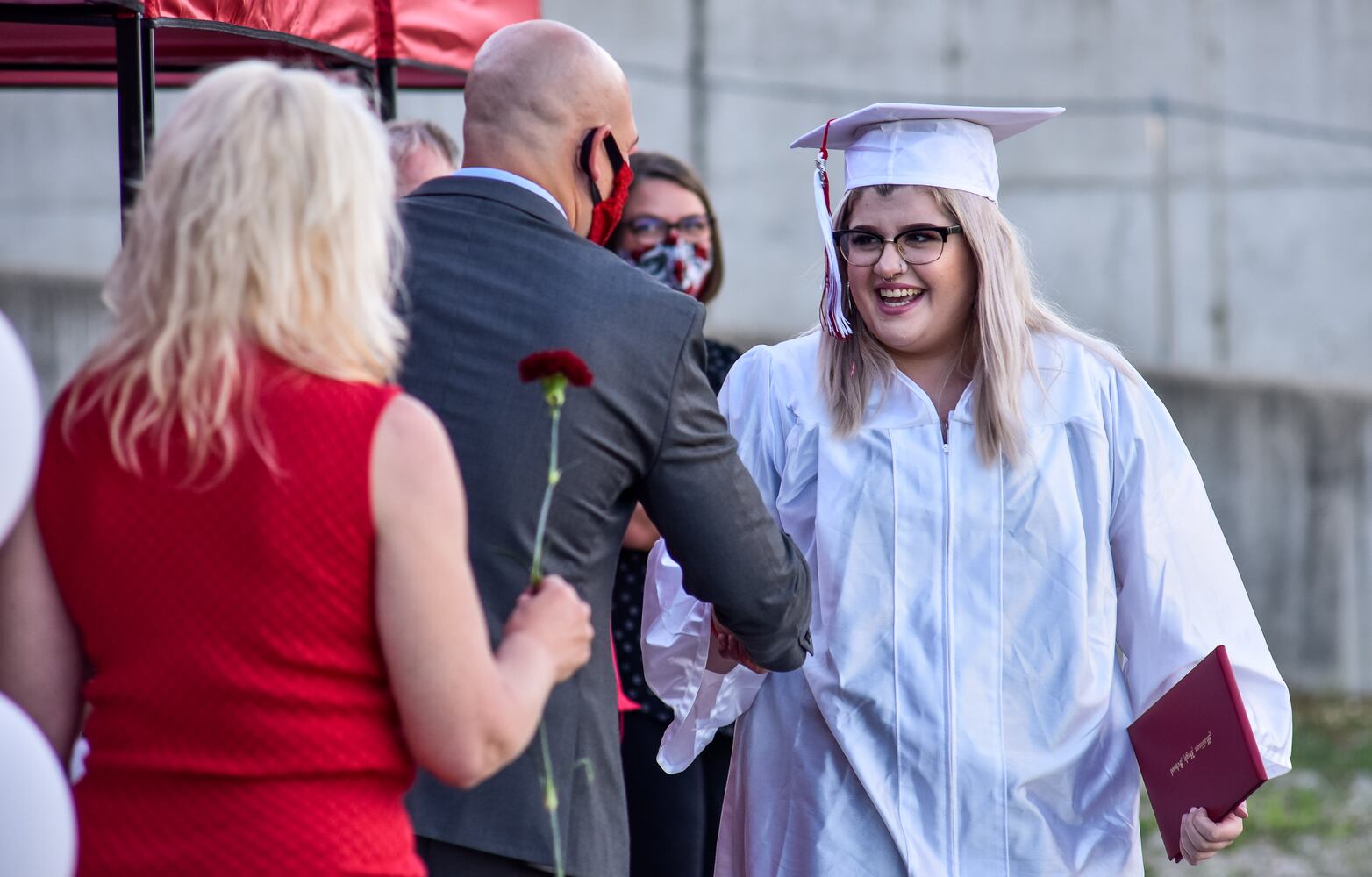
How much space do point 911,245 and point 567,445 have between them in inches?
40.8

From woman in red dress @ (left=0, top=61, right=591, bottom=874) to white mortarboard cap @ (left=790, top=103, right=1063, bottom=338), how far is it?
57.8 inches

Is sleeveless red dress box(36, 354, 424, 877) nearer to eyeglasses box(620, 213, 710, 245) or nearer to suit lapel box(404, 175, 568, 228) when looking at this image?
suit lapel box(404, 175, 568, 228)

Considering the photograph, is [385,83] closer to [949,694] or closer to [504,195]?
[504,195]

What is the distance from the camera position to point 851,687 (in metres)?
2.89

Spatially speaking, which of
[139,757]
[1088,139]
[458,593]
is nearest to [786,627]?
Result: [458,593]

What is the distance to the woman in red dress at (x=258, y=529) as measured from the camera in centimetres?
168

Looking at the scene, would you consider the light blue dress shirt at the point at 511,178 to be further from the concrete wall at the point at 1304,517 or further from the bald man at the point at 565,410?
the concrete wall at the point at 1304,517

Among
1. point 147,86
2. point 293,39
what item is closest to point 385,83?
point 293,39

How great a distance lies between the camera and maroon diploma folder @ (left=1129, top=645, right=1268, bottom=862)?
249cm

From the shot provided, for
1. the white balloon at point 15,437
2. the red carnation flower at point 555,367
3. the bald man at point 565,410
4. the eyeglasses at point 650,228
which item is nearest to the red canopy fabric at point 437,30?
the eyeglasses at point 650,228

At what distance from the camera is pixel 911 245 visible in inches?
120

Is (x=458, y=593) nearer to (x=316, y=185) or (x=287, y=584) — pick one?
(x=287, y=584)

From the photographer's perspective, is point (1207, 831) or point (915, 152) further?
point (915, 152)

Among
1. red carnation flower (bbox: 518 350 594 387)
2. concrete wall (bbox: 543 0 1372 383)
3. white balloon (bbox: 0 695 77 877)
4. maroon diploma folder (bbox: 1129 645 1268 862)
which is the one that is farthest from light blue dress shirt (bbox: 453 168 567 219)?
concrete wall (bbox: 543 0 1372 383)
